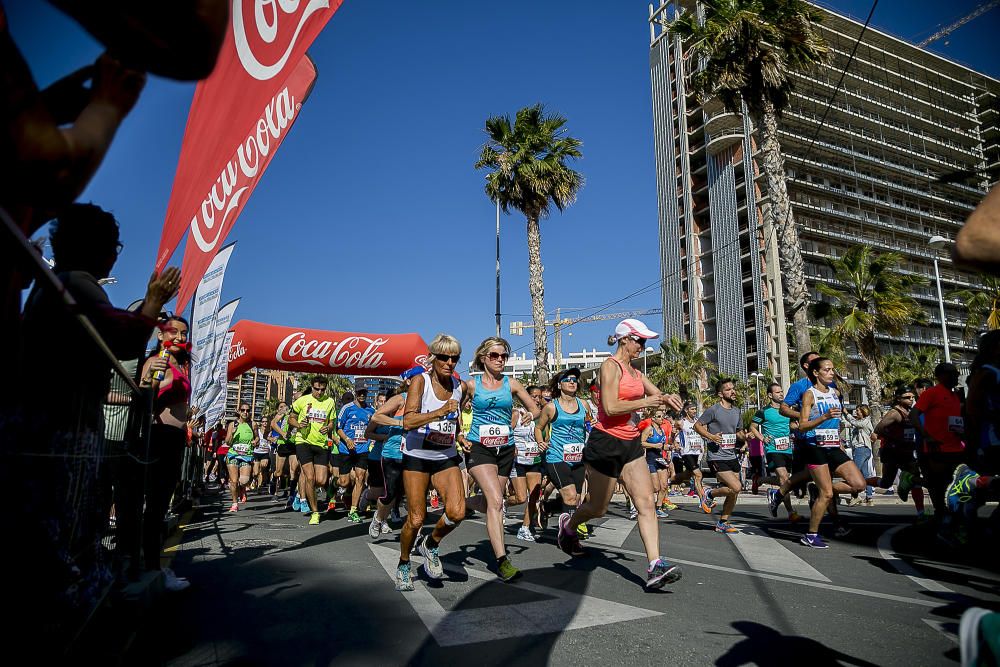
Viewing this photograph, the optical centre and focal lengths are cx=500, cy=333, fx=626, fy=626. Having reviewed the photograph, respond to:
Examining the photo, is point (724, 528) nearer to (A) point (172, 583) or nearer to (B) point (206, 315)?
(A) point (172, 583)

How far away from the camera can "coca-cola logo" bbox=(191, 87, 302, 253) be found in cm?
307

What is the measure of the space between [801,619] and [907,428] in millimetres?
7726

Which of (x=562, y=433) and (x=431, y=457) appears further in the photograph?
(x=562, y=433)

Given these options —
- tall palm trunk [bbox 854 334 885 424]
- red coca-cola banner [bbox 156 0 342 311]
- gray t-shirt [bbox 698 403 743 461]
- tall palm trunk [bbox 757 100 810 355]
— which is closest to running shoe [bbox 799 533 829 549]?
gray t-shirt [bbox 698 403 743 461]

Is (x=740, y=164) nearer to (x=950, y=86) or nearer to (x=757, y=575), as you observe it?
(x=950, y=86)

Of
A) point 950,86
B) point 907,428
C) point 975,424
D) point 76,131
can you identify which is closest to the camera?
point 76,131

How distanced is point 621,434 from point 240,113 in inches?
147

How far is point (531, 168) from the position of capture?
77.2 feet

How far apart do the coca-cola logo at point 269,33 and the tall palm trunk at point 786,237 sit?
15.3 metres

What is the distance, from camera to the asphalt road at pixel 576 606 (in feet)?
10.5

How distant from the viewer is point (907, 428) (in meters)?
9.97

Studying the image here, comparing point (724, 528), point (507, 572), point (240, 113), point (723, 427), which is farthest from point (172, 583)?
point (723, 427)

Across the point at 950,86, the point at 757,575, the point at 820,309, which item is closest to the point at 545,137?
the point at 820,309

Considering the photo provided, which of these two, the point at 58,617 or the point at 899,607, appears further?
the point at 899,607
